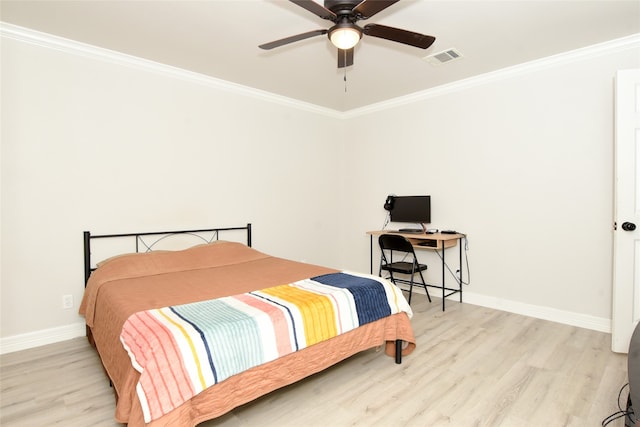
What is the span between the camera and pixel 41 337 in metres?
2.83

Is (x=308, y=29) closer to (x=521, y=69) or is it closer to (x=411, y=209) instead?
(x=521, y=69)

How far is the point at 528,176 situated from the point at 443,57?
1.42 meters

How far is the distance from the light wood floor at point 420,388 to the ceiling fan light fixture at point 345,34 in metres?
2.17

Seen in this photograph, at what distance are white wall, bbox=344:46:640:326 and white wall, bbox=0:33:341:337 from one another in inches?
75.4

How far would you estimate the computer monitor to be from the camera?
4153mm

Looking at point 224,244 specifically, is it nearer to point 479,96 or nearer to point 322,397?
point 322,397

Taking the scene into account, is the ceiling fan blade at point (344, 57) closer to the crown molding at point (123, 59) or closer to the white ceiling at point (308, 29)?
the white ceiling at point (308, 29)

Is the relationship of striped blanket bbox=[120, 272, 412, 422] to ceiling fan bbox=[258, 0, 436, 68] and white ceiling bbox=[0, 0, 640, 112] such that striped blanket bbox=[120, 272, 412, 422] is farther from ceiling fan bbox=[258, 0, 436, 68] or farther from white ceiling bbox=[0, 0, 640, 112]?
white ceiling bbox=[0, 0, 640, 112]

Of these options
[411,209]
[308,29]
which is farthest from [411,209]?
[308,29]

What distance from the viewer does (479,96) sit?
3.76 metres

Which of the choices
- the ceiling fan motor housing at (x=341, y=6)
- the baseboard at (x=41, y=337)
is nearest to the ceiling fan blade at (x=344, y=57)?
the ceiling fan motor housing at (x=341, y=6)

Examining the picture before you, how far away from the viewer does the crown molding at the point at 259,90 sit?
9.14 ft

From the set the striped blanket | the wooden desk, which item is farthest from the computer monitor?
the striped blanket

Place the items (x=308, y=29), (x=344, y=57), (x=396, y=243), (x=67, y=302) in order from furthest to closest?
(x=396, y=243) → (x=67, y=302) → (x=308, y=29) → (x=344, y=57)
